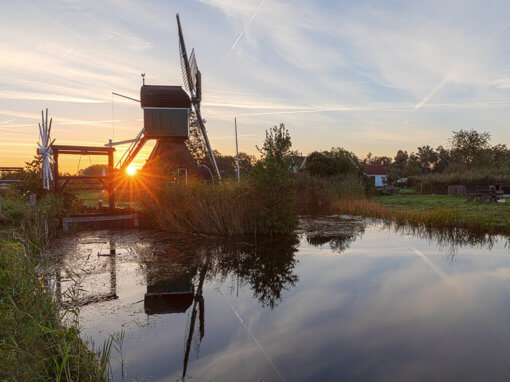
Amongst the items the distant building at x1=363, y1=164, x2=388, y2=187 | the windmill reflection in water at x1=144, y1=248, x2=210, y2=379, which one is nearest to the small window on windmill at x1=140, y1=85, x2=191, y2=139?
the windmill reflection in water at x1=144, y1=248, x2=210, y2=379

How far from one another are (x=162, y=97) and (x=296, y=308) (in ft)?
71.4

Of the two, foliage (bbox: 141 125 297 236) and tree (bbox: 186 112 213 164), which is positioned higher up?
tree (bbox: 186 112 213 164)

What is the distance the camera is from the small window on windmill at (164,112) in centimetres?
2433

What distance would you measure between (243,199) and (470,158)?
65.0 metres

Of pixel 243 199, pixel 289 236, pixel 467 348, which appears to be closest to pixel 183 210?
pixel 243 199

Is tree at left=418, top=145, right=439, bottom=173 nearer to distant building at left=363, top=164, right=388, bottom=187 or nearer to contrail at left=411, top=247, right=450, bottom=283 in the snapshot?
distant building at left=363, top=164, right=388, bottom=187

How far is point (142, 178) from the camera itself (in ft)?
52.2

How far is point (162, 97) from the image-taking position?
81.0 ft

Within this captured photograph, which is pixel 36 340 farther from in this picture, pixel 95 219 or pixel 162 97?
pixel 162 97

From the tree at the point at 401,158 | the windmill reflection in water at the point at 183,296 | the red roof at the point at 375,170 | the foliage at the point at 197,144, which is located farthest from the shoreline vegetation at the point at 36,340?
the tree at the point at 401,158

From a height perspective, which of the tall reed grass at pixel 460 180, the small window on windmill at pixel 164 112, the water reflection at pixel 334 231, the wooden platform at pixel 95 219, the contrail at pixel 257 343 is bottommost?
the contrail at pixel 257 343

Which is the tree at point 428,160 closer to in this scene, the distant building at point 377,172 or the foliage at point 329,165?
the distant building at point 377,172

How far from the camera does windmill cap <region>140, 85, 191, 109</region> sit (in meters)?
24.4

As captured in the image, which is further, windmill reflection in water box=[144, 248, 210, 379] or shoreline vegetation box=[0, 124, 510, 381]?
windmill reflection in water box=[144, 248, 210, 379]
